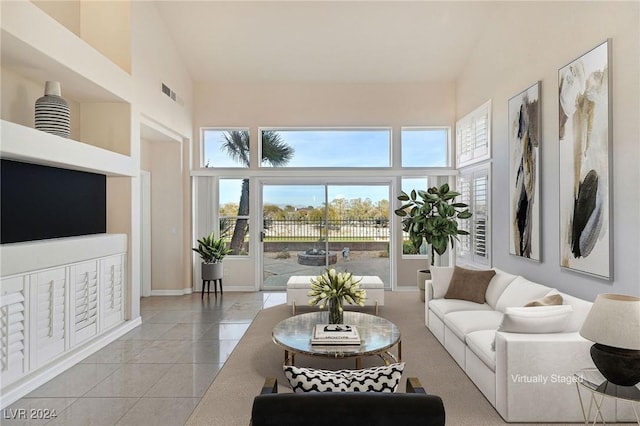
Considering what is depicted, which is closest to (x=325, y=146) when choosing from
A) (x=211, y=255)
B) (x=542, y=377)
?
(x=211, y=255)

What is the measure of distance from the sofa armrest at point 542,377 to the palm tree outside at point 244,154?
5544 millimetres

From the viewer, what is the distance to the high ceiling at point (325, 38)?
5.64 m

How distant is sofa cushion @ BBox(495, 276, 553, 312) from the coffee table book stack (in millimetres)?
1737

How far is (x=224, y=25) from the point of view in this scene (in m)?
5.95

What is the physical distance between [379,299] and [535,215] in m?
2.44

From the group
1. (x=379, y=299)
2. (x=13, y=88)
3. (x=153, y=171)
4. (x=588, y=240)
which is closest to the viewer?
(x=588, y=240)

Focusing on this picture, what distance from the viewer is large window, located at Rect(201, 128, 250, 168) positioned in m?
7.37

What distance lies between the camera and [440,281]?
4812 mm

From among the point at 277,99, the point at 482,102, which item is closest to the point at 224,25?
the point at 277,99

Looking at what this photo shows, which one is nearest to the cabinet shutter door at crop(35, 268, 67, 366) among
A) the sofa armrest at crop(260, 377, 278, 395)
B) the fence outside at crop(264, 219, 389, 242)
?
the sofa armrest at crop(260, 377, 278, 395)

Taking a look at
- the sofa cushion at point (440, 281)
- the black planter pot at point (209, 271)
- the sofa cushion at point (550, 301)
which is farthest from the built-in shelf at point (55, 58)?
the sofa cushion at point (550, 301)

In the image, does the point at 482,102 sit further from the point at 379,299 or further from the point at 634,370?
the point at 634,370

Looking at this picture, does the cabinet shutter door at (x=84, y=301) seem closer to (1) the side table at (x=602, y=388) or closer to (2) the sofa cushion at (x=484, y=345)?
(2) the sofa cushion at (x=484, y=345)

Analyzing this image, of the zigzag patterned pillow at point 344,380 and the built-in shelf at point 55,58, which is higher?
the built-in shelf at point 55,58
